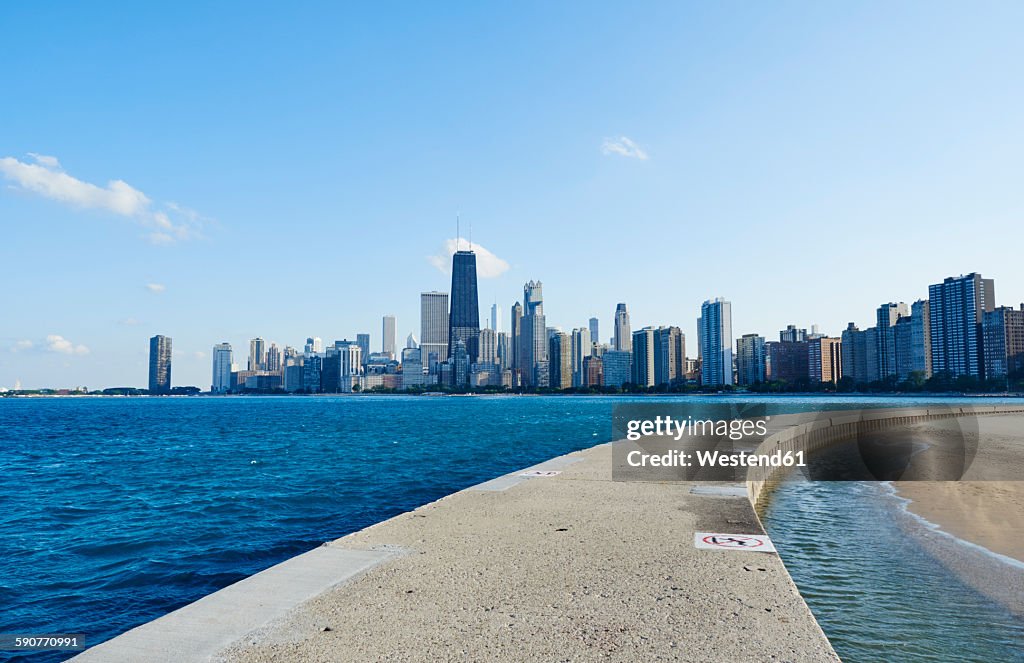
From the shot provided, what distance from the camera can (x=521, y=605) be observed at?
7.55 meters

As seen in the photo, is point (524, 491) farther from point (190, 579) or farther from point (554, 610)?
point (554, 610)

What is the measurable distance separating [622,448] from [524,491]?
12.1 m

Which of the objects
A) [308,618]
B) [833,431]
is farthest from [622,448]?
[833,431]

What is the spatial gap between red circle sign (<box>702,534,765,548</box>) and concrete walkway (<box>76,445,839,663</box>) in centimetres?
39

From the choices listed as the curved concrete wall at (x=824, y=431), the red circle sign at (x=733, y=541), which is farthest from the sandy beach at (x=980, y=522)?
the curved concrete wall at (x=824, y=431)

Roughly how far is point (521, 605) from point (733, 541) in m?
4.69

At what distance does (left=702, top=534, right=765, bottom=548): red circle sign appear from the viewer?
10.4 m

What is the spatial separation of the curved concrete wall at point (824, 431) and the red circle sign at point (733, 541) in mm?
5034

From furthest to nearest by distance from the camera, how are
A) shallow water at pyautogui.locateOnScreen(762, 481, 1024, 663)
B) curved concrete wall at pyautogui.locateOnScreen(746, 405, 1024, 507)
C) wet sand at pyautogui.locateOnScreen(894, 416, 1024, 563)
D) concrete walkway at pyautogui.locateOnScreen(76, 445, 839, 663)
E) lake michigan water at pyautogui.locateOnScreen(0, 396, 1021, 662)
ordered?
curved concrete wall at pyautogui.locateOnScreen(746, 405, 1024, 507) < wet sand at pyautogui.locateOnScreen(894, 416, 1024, 563) < lake michigan water at pyautogui.locateOnScreen(0, 396, 1021, 662) < shallow water at pyautogui.locateOnScreen(762, 481, 1024, 663) < concrete walkway at pyautogui.locateOnScreen(76, 445, 839, 663)

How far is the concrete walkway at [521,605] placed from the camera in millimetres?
6203

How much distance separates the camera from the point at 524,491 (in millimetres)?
16750
